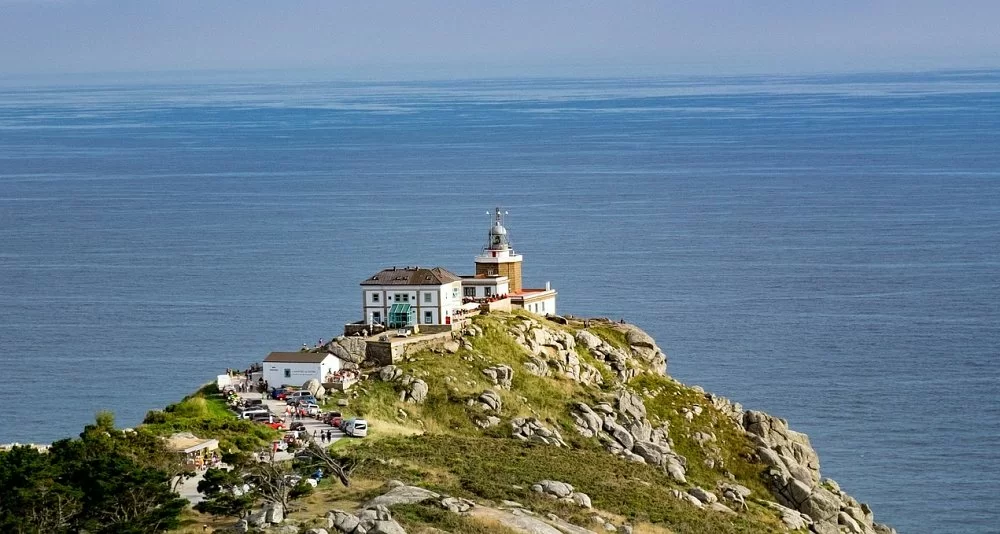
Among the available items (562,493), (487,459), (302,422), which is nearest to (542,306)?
(302,422)

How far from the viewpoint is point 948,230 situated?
14788 cm

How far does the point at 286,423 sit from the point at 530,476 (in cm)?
968

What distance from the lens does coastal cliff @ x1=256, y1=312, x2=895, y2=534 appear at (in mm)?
46219

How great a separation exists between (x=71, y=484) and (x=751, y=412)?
33922 millimetres

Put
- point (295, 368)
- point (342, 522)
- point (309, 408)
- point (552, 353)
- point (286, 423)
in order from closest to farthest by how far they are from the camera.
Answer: point (342, 522), point (286, 423), point (309, 408), point (295, 368), point (552, 353)

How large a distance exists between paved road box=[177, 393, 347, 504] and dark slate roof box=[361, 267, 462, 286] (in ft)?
30.3

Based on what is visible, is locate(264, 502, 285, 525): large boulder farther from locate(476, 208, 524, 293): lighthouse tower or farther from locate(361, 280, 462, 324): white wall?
locate(476, 208, 524, 293): lighthouse tower

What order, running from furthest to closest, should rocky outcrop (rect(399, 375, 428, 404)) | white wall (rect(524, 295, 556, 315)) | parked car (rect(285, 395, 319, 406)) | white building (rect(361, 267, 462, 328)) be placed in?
white wall (rect(524, 295, 556, 315)) < white building (rect(361, 267, 462, 328)) < rocky outcrop (rect(399, 375, 428, 404)) < parked car (rect(285, 395, 319, 406))

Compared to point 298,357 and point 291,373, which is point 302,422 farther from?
point 298,357

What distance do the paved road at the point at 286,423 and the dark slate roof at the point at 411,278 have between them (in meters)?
9.22

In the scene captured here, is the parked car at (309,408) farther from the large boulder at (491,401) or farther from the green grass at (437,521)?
the green grass at (437,521)

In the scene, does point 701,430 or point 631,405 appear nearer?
point 631,405

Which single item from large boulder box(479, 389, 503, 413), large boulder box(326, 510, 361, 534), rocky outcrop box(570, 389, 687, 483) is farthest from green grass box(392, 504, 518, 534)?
large boulder box(479, 389, 503, 413)

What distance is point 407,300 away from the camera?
69500 mm
